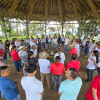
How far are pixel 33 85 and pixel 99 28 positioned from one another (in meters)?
13.8

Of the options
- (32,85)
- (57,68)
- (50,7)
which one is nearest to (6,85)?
(32,85)

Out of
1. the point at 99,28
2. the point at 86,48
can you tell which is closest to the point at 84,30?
the point at 99,28

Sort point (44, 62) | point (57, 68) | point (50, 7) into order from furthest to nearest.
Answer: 1. point (50, 7)
2. point (44, 62)
3. point (57, 68)

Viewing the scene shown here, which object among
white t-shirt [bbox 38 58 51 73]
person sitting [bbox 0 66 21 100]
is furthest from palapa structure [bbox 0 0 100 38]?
person sitting [bbox 0 66 21 100]

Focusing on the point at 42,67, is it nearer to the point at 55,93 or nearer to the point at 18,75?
the point at 55,93

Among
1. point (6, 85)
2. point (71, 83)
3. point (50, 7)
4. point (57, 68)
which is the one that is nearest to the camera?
point (71, 83)

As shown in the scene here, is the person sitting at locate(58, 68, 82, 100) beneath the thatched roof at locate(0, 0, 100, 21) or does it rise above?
beneath

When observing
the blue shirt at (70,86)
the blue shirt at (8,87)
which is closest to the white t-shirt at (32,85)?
the blue shirt at (8,87)

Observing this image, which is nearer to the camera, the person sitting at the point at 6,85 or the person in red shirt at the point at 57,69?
the person sitting at the point at 6,85

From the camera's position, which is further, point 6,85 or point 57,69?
point 57,69

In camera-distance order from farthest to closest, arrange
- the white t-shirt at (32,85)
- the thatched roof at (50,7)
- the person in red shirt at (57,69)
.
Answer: the thatched roof at (50,7) → the person in red shirt at (57,69) → the white t-shirt at (32,85)

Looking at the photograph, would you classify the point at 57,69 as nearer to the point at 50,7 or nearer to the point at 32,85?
the point at 32,85

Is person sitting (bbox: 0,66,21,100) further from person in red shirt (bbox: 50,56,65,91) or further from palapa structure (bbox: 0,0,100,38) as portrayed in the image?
palapa structure (bbox: 0,0,100,38)

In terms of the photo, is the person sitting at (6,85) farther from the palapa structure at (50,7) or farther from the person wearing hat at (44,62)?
the palapa structure at (50,7)
